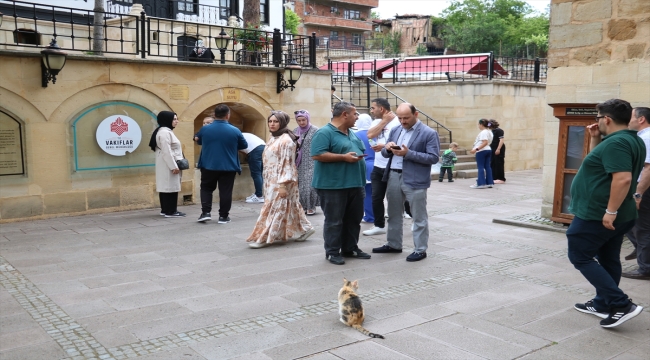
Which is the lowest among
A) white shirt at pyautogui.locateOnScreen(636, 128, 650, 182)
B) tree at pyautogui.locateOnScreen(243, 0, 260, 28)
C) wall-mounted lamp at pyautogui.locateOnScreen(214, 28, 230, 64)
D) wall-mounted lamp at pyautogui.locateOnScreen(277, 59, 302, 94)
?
white shirt at pyautogui.locateOnScreen(636, 128, 650, 182)

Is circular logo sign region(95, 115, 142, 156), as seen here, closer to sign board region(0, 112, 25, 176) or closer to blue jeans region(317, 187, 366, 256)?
sign board region(0, 112, 25, 176)

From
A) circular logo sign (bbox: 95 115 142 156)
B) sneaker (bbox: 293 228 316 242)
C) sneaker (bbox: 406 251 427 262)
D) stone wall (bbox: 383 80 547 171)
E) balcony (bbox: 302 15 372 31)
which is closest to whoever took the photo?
sneaker (bbox: 406 251 427 262)

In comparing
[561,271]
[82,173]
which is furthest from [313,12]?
[561,271]

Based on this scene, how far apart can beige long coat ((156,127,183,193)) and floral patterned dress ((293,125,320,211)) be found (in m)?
1.89

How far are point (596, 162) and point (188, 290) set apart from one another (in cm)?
356

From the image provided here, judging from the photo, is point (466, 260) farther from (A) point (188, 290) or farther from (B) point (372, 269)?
(A) point (188, 290)

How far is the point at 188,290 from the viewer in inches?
207

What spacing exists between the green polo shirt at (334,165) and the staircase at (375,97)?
10192 mm

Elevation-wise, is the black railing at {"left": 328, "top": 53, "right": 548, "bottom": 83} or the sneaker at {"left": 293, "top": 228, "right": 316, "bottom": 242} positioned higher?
the black railing at {"left": 328, "top": 53, "right": 548, "bottom": 83}

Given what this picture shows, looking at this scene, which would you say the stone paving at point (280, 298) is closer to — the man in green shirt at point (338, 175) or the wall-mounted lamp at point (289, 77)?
the man in green shirt at point (338, 175)

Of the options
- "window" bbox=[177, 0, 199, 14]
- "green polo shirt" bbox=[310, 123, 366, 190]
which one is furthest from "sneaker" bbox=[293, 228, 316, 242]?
"window" bbox=[177, 0, 199, 14]

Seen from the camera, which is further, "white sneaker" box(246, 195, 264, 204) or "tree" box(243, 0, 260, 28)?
"tree" box(243, 0, 260, 28)

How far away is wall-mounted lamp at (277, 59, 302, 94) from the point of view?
1098cm

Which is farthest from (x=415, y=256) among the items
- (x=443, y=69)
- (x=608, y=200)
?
(x=443, y=69)
